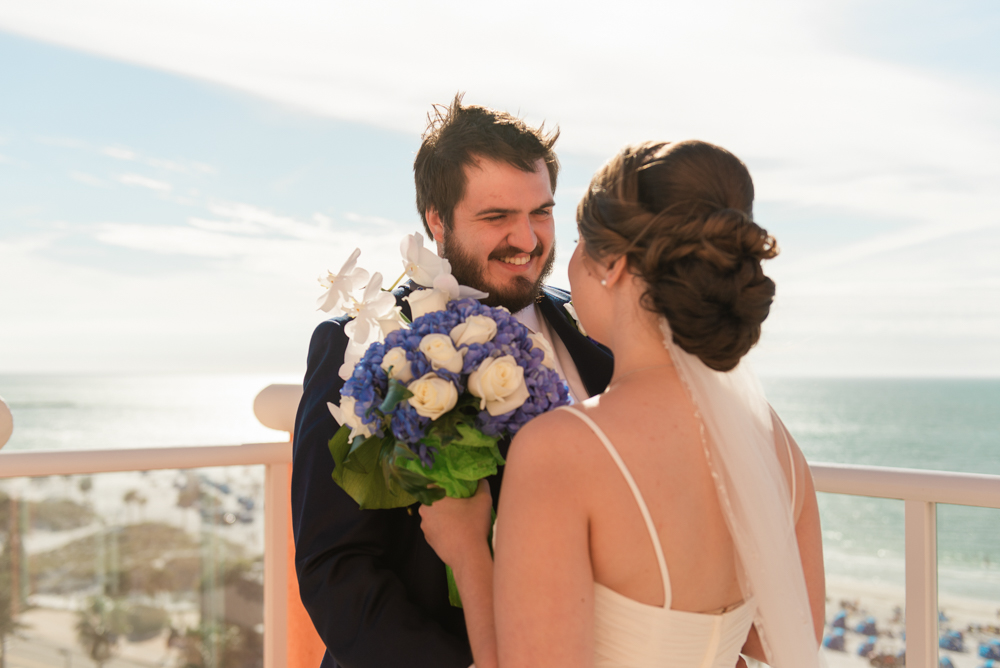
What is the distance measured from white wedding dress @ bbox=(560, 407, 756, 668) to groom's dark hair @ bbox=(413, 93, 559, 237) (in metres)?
1.33

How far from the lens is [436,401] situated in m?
1.38

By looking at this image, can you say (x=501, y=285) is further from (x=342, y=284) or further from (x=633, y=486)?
(x=633, y=486)

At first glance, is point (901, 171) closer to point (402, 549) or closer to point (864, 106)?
point (864, 106)

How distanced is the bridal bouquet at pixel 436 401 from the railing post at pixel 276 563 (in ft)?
4.01

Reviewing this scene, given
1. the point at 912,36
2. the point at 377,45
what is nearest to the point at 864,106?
the point at 912,36

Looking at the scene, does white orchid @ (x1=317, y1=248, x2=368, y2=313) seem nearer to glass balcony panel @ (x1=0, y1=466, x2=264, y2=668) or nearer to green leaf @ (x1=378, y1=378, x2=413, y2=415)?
green leaf @ (x1=378, y1=378, x2=413, y2=415)

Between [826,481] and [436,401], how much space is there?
4.64 feet

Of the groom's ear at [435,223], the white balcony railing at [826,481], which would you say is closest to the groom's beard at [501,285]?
the groom's ear at [435,223]

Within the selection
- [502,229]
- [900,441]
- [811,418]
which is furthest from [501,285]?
[811,418]

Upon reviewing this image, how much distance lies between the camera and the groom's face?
250 centimetres

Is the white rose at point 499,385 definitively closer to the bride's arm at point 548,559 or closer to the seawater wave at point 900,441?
the bride's arm at point 548,559

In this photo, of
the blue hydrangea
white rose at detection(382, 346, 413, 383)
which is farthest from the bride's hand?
white rose at detection(382, 346, 413, 383)

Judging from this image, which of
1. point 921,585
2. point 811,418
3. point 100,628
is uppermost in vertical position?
point 921,585

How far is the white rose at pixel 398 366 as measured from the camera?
144 centimetres
